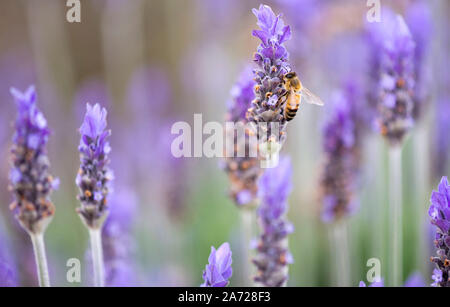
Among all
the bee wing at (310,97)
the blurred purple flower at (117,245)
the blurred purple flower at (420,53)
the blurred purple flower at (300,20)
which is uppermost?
the blurred purple flower at (300,20)

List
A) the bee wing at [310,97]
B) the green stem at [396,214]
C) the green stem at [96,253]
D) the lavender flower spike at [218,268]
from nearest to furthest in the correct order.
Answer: the lavender flower spike at [218,268] < the green stem at [96,253] < the bee wing at [310,97] < the green stem at [396,214]

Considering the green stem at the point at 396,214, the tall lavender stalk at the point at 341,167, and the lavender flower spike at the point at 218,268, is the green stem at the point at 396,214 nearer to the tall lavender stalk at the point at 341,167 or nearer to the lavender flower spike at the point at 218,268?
the tall lavender stalk at the point at 341,167

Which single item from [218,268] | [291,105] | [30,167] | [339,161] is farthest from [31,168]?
[339,161]

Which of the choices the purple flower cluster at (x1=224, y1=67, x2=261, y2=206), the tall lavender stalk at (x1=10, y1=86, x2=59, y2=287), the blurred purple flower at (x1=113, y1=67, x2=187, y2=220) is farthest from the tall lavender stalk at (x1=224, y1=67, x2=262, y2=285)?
the blurred purple flower at (x1=113, y1=67, x2=187, y2=220)

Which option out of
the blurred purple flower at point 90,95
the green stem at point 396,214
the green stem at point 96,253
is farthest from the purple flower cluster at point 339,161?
the blurred purple flower at point 90,95

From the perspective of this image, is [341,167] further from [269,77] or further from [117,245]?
[117,245]

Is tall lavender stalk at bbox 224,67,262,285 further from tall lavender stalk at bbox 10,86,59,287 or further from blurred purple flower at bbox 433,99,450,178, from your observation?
blurred purple flower at bbox 433,99,450,178
